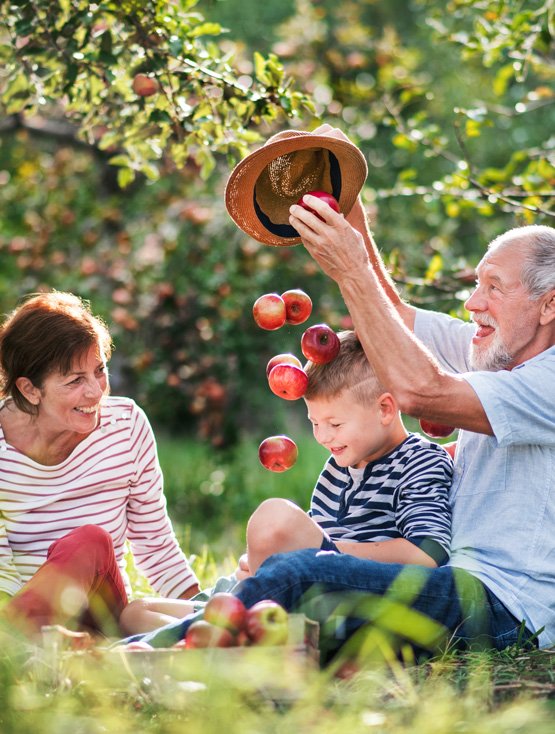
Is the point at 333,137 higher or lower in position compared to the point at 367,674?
higher

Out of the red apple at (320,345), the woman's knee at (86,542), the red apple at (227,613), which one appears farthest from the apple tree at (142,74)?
the red apple at (227,613)

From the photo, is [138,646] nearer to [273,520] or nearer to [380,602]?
[273,520]

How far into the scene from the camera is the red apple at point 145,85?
12.4 feet

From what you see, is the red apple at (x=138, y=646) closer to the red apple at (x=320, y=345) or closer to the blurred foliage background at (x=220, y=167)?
the red apple at (x=320, y=345)

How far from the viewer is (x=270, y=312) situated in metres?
3.11

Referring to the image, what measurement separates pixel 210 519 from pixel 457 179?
400 centimetres

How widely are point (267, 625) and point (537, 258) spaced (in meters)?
1.41

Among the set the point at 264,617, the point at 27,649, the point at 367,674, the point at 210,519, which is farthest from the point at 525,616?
the point at 210,519

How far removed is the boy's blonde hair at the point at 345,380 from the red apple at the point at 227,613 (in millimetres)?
811

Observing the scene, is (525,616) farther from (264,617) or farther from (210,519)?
(210,519)

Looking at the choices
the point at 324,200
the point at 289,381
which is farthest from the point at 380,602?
the point at 324,200

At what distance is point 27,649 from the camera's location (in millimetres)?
2504

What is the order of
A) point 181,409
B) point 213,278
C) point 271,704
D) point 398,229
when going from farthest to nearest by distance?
point 181,409
point 398,229
point 213,278
point 271,704

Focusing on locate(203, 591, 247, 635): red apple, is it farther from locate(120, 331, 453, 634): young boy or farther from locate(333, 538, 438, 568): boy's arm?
locate(333, 538, 438, 568): boy's arm
